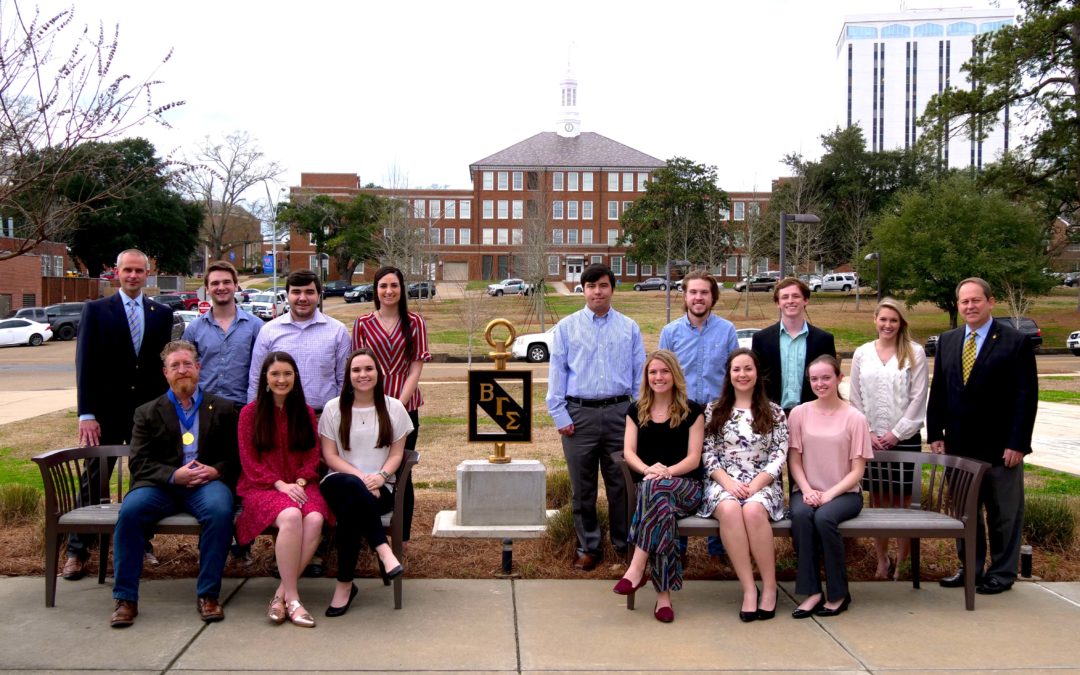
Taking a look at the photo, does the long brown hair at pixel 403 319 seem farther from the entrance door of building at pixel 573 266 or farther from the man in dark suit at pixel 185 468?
the entrance door of building at pixel 573 266

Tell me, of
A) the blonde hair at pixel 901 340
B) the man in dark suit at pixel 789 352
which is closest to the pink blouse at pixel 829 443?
the man in dark suit at pixel 789 352

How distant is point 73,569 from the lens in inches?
226

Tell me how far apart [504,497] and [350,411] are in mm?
1514

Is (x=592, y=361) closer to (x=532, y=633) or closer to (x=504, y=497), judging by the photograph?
(x=504, y=497)

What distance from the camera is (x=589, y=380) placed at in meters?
6.05

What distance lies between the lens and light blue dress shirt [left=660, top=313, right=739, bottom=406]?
20.0 feet

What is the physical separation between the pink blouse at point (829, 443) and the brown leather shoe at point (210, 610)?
3.31 meters

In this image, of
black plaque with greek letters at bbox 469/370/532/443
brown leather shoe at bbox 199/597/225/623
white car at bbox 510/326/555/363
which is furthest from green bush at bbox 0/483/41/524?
white car at bbox 510/326/555/363

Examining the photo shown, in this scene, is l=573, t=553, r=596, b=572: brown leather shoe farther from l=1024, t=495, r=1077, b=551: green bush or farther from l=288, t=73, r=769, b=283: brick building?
l=288, t=73, r=769, b=283: brick building

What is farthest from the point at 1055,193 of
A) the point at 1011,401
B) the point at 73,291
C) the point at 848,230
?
the point at 73,291

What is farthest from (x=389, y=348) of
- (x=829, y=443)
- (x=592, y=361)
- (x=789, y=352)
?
(x=829, y=443)

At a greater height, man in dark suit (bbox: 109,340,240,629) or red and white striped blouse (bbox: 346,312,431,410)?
red and white striped blouse (bbox: 346,312,431,410)

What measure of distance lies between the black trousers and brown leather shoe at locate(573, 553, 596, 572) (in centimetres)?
138

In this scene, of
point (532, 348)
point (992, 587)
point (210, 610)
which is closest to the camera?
point (210, 610)
